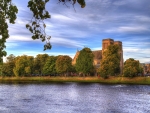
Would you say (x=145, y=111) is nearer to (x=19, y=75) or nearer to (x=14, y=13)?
(x=14, y=13)

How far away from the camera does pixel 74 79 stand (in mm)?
142625

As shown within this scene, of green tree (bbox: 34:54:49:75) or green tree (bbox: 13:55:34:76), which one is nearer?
green tree (bbox: 13:55:34:76)

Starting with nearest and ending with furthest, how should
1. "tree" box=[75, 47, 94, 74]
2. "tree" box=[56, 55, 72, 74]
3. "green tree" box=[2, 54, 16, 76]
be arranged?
"tree" box=[75, 47, 94, 74], "tree" box=[56, 55, 72, 74], "green tree" box=[2, 54, 16, 76]

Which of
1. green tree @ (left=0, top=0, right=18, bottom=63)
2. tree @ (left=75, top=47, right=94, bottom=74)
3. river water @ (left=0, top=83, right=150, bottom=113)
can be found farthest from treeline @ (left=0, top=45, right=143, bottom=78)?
green tree @ (left=0, top=0, right=18, bottom=63)

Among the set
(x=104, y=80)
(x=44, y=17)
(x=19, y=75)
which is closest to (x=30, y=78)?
(x=19, y=75)

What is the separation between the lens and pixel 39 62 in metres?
166

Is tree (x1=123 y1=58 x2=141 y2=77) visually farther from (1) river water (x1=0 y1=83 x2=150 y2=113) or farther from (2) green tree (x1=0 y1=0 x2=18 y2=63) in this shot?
(2) green tree (x1=0 y1=0 x2=18 y2=63)

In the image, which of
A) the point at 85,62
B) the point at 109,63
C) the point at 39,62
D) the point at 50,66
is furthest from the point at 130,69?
the point at 39,62

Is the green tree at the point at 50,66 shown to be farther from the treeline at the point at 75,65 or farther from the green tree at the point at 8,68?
the green tree at the point at 8,68

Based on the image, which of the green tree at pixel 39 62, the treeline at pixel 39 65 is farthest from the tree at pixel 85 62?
the green tree at pixel 39 62

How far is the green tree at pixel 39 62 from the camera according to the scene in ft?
540

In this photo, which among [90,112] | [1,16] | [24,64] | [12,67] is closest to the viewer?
[1,16]

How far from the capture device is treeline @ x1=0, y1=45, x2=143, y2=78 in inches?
4781

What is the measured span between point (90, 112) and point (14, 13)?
101 ft
